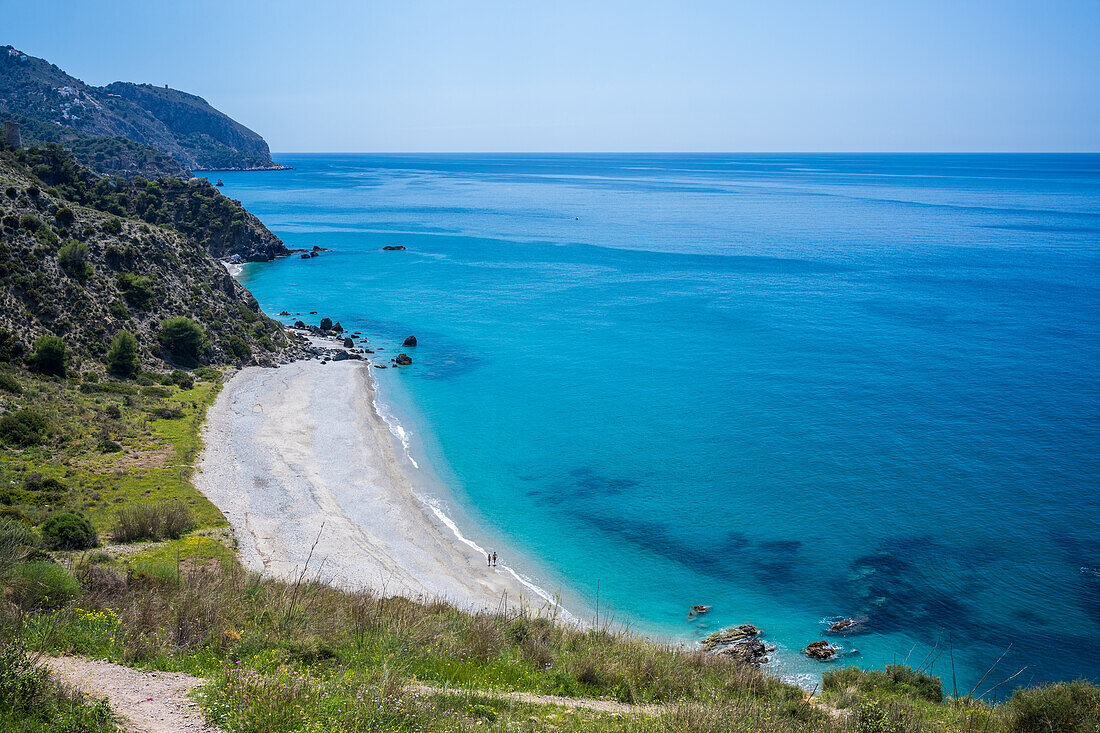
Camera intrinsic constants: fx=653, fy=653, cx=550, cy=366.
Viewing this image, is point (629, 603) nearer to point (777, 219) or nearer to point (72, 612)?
point (72, 612)

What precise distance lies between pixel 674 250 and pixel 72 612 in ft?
411

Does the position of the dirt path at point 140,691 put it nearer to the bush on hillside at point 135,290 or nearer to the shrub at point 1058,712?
the shrub at point 1058,712

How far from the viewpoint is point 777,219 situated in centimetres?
16988

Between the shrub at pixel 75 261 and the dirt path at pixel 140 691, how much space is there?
5157 cm

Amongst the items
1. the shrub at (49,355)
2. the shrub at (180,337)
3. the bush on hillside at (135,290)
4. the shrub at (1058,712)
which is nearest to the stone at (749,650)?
the shrub at (1058,712)

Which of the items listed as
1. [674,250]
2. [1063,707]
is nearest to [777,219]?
[674,250]

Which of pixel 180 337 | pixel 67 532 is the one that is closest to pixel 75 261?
pixel 180 337

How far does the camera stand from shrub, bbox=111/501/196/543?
2722 centimetres

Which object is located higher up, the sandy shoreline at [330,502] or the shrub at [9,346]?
the shrub at [9,346]

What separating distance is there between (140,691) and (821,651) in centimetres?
2423

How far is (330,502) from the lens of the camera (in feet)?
122

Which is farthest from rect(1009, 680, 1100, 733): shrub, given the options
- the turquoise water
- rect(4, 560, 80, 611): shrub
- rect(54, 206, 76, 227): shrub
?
rect(54, 206, 76, 227): shrub

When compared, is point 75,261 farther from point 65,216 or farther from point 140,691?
point 140,691

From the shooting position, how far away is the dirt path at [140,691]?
1082 cm
